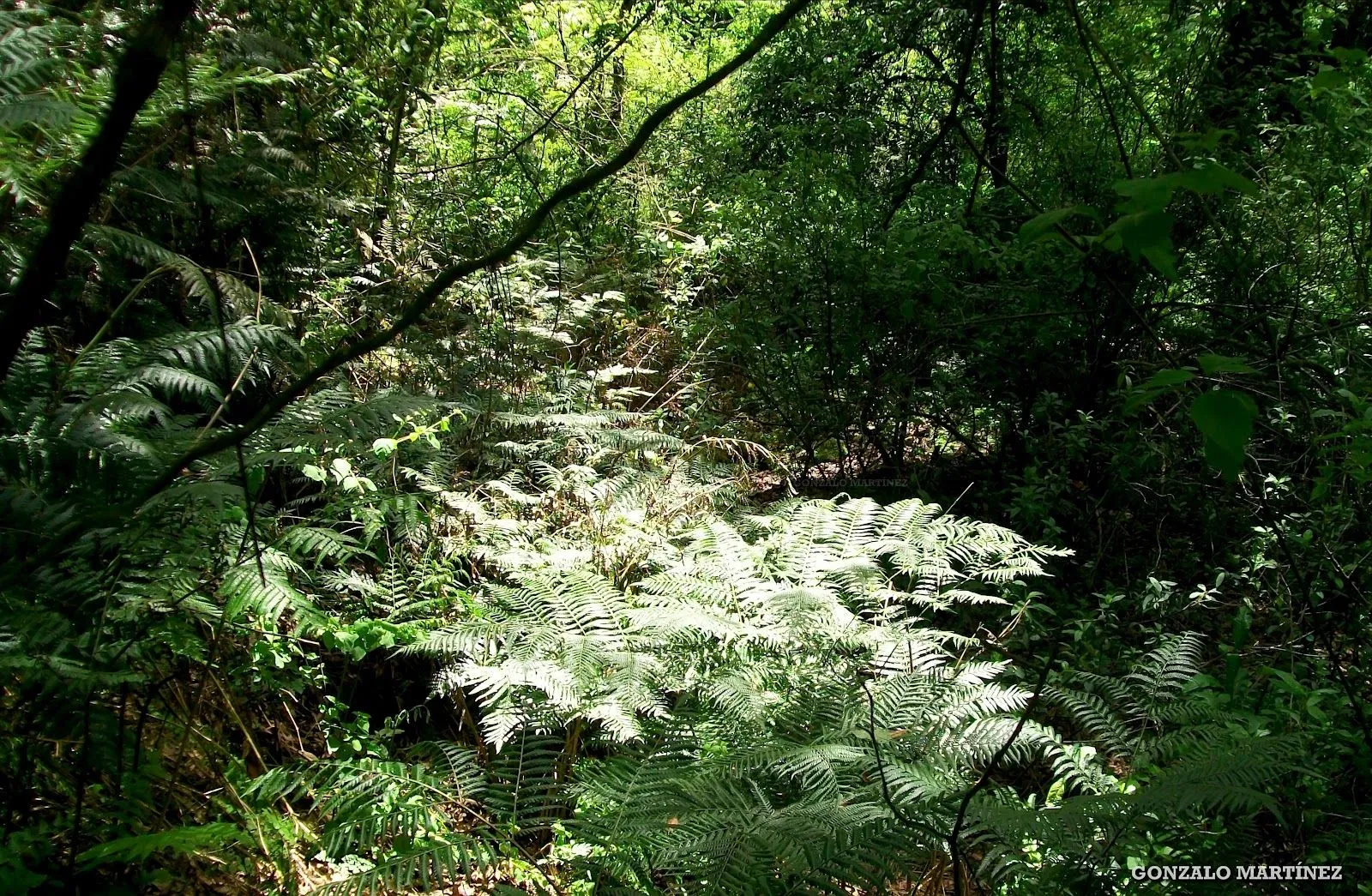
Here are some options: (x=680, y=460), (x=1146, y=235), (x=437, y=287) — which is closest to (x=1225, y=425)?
(x=1146, y=235)

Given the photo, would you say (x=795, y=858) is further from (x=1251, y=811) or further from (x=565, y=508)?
(x=565, y=508)

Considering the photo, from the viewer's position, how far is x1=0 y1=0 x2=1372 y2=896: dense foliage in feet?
6.16

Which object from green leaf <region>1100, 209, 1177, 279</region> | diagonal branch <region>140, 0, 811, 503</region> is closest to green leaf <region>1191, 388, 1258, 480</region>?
green leaf <region>1100, 209, 1177, 279</region>

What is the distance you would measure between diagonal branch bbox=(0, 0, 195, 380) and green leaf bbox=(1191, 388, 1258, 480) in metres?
1.06

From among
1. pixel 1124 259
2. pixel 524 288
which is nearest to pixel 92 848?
pixel 524 288

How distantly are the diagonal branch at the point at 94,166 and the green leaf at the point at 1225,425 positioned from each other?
3.48ft

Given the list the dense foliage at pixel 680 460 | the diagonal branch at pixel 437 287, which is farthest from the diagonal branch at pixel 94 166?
the diagonal branch at pixel 437 287

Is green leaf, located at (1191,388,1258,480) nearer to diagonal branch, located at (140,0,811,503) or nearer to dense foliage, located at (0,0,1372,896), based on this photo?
dense foliage, located at (0,0,1372,896)

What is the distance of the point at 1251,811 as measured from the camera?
6.13 ft

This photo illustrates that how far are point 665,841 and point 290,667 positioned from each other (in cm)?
164

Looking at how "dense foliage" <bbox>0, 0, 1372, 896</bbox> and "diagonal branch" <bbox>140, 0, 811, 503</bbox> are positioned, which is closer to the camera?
"diagonal branch" <bbox>140, 0, 811, 503</bbox>

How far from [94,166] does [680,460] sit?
3976 millimetres

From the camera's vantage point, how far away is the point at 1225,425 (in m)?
0.97

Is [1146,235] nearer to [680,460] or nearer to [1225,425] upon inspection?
[1225,425]
